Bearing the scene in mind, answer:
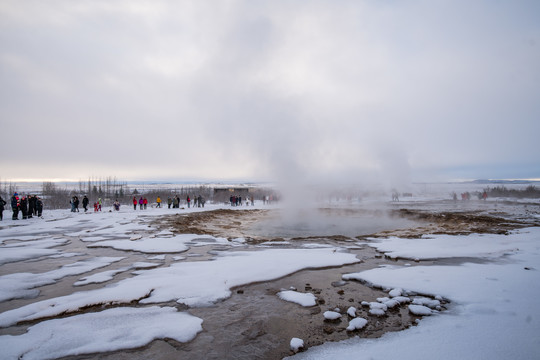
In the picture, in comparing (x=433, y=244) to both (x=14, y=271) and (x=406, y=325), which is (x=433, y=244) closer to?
(x=406, y=325)

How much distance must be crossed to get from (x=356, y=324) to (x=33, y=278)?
607 cm

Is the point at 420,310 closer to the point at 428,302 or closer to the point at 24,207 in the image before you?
the point at 428,302

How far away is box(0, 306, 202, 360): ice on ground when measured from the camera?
278 cm

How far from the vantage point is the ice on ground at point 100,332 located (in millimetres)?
2775

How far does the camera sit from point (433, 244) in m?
8.45

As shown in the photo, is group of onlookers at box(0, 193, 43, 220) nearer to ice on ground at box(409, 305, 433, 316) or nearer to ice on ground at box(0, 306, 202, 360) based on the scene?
ice on ground at box(0, 306, 202, 360)

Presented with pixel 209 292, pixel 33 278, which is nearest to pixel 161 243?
pixel 33 278

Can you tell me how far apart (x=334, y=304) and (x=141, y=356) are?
2664 millimetres

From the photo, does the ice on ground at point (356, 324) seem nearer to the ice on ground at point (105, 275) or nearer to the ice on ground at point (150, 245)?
the ice on ground at point (105, 275)

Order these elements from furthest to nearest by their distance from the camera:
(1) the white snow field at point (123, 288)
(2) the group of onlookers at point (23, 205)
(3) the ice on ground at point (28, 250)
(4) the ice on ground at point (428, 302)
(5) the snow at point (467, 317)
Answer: (2) the group of onlookers at point (23, 205), (3) the ice on ground at point (28, 250), (4) the ice on ground at point (428, 302), (1) the white snow field at point (123, 288), (5) the snow at point (467, 317)

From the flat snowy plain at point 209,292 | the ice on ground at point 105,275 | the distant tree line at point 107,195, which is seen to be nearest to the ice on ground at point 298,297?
the flat snowy plain at point 209,292

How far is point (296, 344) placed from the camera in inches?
113

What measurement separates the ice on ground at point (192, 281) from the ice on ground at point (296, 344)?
1.69 metres

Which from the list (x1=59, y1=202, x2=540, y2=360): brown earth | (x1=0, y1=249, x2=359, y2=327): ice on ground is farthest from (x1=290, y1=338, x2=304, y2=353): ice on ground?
(x1=0, y1=249, x2=359, y2=327): ice on ground
